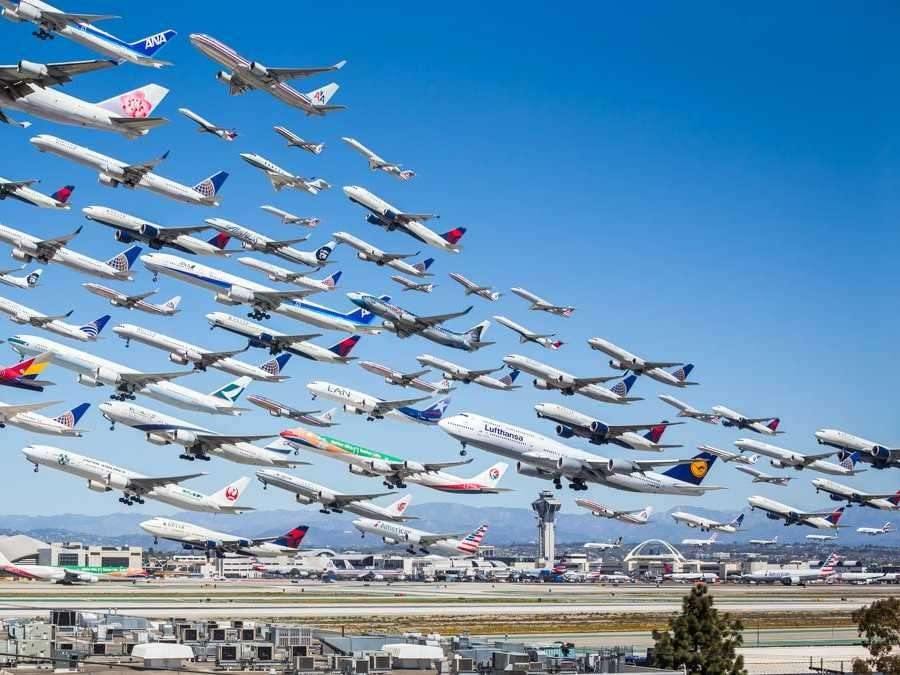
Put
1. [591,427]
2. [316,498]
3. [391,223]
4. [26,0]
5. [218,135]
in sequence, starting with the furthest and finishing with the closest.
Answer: [316,498] → [591,427] → [391,223] → [218,135] → [26,0]

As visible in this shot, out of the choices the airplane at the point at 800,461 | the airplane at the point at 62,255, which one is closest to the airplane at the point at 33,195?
the airplane at the point at 62,255

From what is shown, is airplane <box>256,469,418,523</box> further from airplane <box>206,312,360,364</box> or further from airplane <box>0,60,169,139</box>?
airplane <box>0,60,169,139</box>

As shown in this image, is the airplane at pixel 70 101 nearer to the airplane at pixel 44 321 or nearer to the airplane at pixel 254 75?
the airplane at pixel 254 75

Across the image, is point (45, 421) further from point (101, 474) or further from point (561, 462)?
point (561, 462)

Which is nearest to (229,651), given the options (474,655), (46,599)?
(474,655)

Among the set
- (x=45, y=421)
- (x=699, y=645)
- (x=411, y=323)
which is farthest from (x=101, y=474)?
(x=699, y=645)

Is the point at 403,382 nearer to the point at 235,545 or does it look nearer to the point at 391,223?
the point at 391,223
